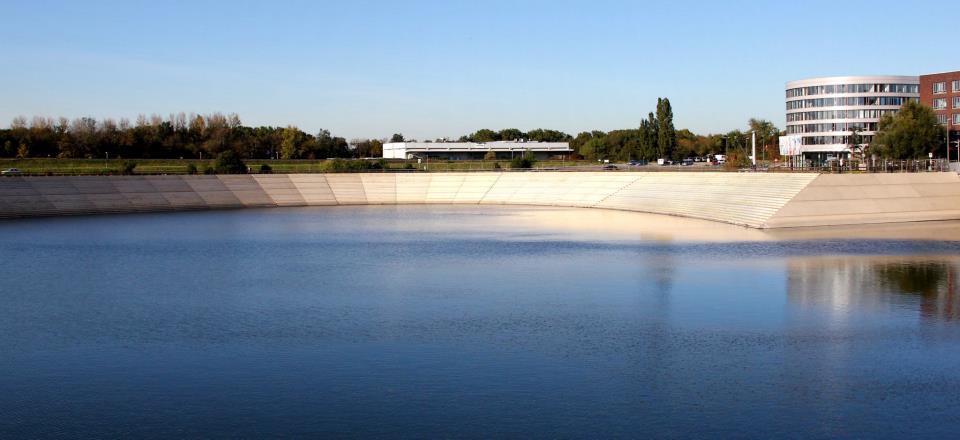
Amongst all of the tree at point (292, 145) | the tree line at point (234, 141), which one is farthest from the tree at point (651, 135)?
the tree at point (292, 145)

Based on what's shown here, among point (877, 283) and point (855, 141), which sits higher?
point (855, 141)

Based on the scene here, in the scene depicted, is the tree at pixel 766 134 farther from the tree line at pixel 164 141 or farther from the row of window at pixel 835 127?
the tree line at pixel 164 141

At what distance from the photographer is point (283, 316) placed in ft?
86.0

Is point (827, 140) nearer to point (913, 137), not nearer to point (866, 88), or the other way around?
point (866, 88)

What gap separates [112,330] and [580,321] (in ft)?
42.3

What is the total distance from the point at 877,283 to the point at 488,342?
16066 millimetres

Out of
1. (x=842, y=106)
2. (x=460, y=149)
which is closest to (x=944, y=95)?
(x=842, y=106)

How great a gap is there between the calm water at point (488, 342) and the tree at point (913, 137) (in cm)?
4673

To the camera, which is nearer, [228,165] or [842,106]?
[228,165]

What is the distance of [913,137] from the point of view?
3383 inches

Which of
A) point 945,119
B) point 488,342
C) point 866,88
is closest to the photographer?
point 488,342

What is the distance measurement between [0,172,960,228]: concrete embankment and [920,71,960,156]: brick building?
1866 inches

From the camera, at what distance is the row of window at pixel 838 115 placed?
139m

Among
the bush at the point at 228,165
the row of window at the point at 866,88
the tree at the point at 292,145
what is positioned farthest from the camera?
the tree at the point at 292,145
